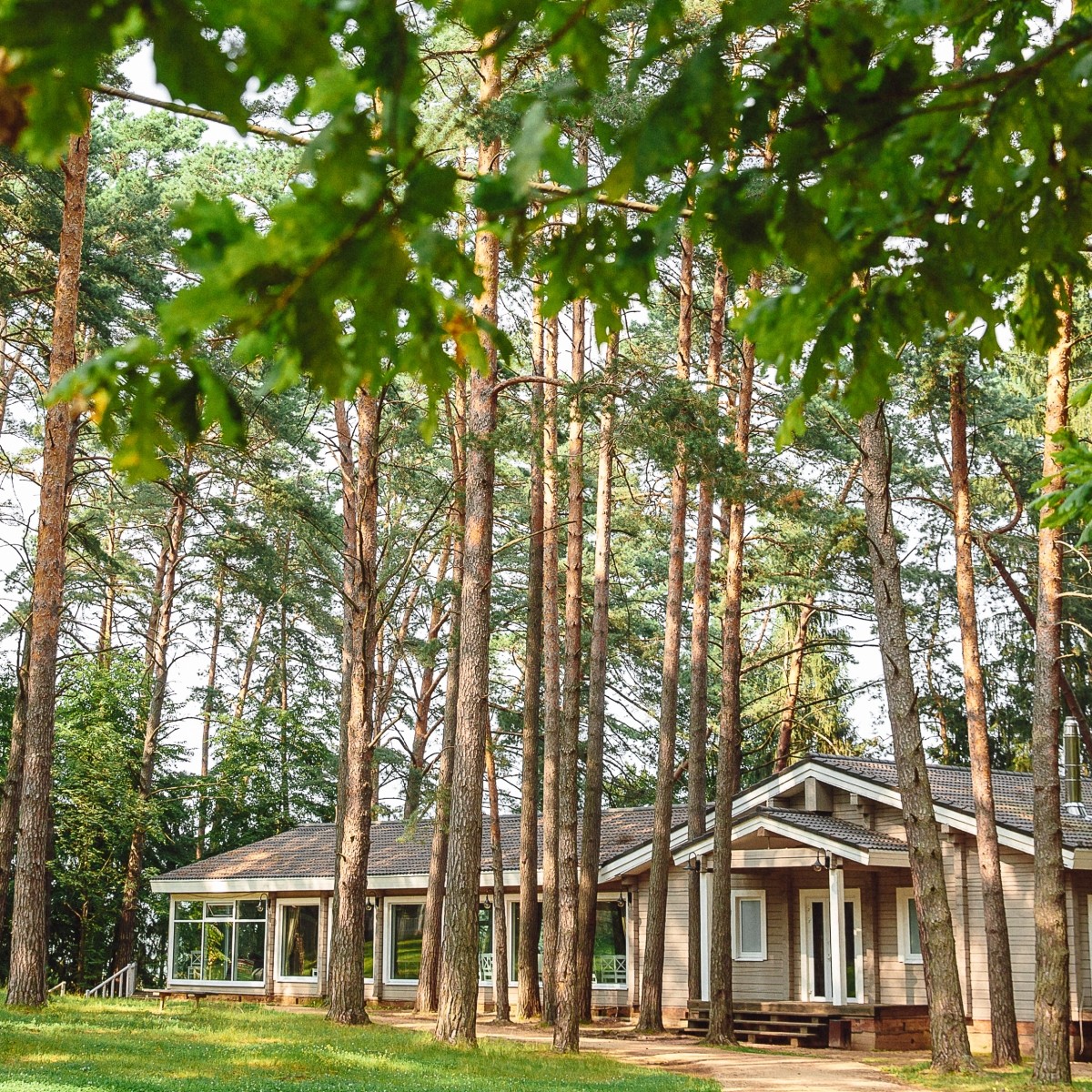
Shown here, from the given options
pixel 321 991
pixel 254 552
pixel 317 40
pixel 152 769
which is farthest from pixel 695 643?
pixel 317 40

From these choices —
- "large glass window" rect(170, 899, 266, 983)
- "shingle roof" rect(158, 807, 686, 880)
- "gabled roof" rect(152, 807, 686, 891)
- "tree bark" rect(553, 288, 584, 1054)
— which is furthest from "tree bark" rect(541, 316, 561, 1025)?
A: "large glass window" rect(170, 899, 266, 983)

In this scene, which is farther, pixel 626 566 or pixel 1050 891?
pixel 626 566

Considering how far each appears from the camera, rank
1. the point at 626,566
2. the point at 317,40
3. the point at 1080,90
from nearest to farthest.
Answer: the point at 317,40 < the point at 1080,90 < the point at 626,566

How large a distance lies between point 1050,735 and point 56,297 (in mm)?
12537

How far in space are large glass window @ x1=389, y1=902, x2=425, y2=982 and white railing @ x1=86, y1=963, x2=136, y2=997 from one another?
213 inches

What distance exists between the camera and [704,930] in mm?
23500

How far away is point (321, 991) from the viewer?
28.6 metres

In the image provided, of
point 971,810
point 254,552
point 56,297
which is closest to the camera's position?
point 56,297

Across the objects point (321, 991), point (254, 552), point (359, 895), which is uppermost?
point (254, 552)

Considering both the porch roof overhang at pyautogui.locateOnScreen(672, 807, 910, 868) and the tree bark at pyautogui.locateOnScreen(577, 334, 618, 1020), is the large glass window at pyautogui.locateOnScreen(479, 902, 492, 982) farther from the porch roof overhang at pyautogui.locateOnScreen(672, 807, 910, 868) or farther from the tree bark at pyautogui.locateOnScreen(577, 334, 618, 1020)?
the porch roof overhang at pyautogui.locateOnScreen(672, 807, 910, 868)

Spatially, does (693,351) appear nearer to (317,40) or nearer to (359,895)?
(359,895)

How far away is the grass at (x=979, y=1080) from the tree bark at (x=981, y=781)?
3.21 feet

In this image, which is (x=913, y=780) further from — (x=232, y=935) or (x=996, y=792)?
(x=232, y=935)

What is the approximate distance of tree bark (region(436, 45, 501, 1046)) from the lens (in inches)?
590
